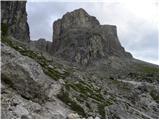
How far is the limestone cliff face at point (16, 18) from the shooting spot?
141688mm

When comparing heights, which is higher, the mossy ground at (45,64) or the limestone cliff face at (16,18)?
the limestone cliff face at (16,18)

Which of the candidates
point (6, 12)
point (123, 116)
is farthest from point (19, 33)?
point (123, 116)

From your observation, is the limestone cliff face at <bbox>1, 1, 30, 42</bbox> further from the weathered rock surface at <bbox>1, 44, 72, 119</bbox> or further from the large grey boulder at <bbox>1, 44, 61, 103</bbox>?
the large grey boulder at <bbox>1, 44, 61, 103</bbox>

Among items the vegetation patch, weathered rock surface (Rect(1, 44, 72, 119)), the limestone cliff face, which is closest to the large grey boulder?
weathered rock surface (Rect(1, 44, 72, 119))

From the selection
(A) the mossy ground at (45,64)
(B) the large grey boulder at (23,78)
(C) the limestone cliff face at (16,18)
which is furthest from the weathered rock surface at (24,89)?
(C) the limestone cliff face at (16,18)

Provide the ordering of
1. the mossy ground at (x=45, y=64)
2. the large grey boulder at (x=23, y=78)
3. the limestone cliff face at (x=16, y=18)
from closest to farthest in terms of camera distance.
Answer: the large grey boulder at (x=23, y=78)
the mossy ground at (x=45, y=64)
the limestone cliff face at (x=16, y=18)

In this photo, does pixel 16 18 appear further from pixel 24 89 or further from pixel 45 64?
pixel 24 89

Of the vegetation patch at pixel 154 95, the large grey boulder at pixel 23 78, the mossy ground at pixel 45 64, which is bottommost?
the vegetation patch at pixel 154 95

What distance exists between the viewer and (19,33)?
524 ft

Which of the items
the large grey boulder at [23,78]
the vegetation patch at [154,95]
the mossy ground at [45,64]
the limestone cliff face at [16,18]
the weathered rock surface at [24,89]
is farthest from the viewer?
the limestone cliff face at [16,18]

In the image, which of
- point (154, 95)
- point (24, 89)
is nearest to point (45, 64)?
point (24, 89)

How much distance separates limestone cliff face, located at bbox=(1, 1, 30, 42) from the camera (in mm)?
141688

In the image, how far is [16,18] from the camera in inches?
6216

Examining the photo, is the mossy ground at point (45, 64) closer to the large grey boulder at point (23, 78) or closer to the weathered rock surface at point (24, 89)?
the weathered rock surface at point (24, 89)
